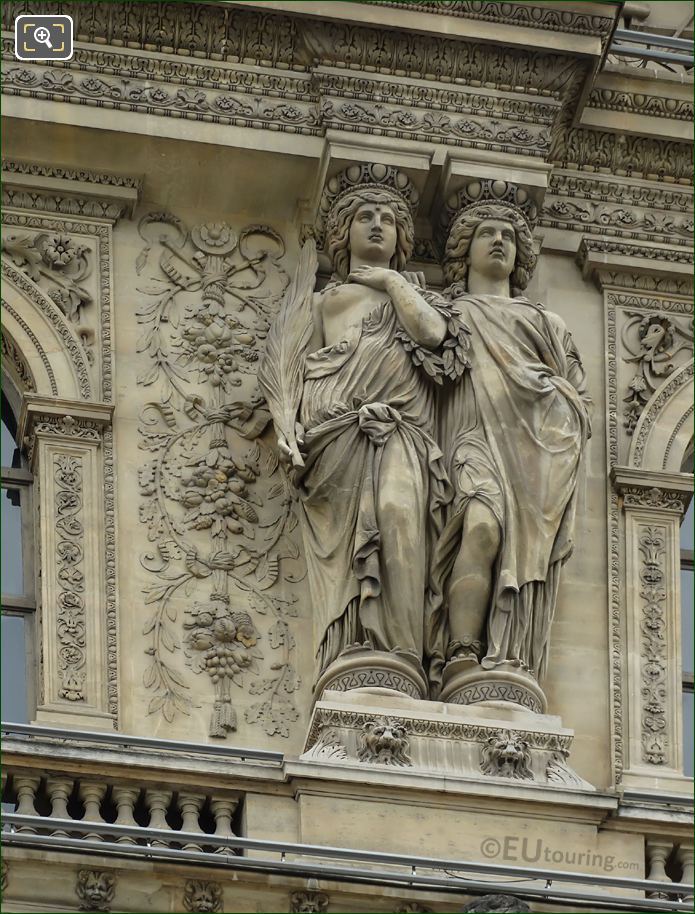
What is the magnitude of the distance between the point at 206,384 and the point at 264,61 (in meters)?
1.92

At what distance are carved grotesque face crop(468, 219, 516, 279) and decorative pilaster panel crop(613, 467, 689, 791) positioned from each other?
50.3 inches

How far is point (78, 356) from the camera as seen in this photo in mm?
24594

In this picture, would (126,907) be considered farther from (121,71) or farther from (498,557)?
(121,71)

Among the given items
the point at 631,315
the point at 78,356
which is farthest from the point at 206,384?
the point at 631,315

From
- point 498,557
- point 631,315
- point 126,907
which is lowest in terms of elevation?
point 126,907

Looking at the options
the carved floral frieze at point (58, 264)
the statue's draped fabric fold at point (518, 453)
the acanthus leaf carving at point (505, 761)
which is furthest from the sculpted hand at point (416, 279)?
the acanthus leaf carving at point (505, 761)

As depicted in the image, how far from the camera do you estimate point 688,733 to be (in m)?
24.6

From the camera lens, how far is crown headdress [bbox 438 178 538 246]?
989 inches

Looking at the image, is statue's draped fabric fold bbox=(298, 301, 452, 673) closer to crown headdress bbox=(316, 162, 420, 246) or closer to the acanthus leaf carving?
the acanthus leaf carving

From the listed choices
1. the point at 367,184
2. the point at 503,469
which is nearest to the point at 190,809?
the point at 503,469

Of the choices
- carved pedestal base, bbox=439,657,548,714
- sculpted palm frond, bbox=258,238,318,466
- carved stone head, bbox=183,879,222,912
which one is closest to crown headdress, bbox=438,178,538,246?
sculpted palm frond, bbox=258,238,318,466

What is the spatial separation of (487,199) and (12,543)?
323 centimetres

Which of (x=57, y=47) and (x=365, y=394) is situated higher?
(x=57, y=47)

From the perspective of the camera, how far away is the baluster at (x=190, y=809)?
888 inches
